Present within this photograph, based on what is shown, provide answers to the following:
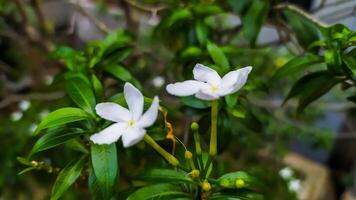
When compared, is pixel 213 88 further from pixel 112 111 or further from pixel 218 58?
pixel 218 58

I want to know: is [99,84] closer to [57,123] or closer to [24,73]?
[57,123]

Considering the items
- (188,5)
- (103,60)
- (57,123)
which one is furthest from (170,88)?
(188,5)

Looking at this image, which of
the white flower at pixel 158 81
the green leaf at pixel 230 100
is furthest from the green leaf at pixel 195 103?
the white flower at pixel 158 81

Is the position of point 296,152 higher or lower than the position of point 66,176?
lower

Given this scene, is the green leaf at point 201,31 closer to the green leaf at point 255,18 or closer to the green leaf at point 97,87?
the green leaf at point 255,18

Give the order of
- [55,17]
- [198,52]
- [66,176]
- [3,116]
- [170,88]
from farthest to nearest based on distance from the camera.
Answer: [55,17] → [3,116] → [198,52] → [66,176] → [170,88]

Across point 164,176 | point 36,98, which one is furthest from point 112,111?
point 36,98

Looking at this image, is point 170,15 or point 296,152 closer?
point 170,15
